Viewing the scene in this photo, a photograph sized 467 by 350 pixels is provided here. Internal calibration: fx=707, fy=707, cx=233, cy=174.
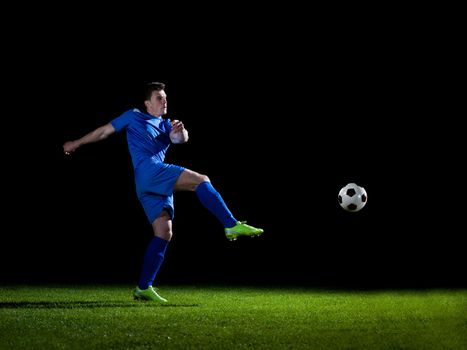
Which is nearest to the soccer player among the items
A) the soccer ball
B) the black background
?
the soccer ball

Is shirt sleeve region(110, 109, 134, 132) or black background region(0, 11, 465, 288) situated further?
black background region(0, 11, 465, 288)

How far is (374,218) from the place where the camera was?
10.4m

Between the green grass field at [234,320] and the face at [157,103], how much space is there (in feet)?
4.63

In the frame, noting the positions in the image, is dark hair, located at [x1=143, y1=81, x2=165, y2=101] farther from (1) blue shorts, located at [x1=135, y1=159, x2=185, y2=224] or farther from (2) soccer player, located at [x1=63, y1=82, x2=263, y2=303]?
(1) blue shorts, located at [x1=135, y1=159, x2=185, y2=224]

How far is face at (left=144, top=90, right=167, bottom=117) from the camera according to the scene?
530 centimetres

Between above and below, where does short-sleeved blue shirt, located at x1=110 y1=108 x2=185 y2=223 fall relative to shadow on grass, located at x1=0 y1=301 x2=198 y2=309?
above

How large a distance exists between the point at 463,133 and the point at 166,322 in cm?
766

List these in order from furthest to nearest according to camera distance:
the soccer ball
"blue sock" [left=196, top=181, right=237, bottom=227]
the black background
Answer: the black background
the soccer ball
"blue sock" [left=196, top=181, right=237, bottom=227]

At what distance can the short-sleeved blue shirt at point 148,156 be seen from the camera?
4961 millimetres

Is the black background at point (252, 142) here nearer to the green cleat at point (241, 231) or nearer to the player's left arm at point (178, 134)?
the player's left arm at point (178, 134)

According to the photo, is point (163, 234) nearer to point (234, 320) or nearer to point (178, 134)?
point (178, 134)

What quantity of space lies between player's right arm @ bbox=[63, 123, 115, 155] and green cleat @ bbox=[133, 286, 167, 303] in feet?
3.68

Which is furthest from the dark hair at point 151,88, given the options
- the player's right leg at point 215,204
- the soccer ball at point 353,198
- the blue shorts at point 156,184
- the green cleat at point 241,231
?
the soccer ball at point 353,198

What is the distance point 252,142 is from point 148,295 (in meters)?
5.27
